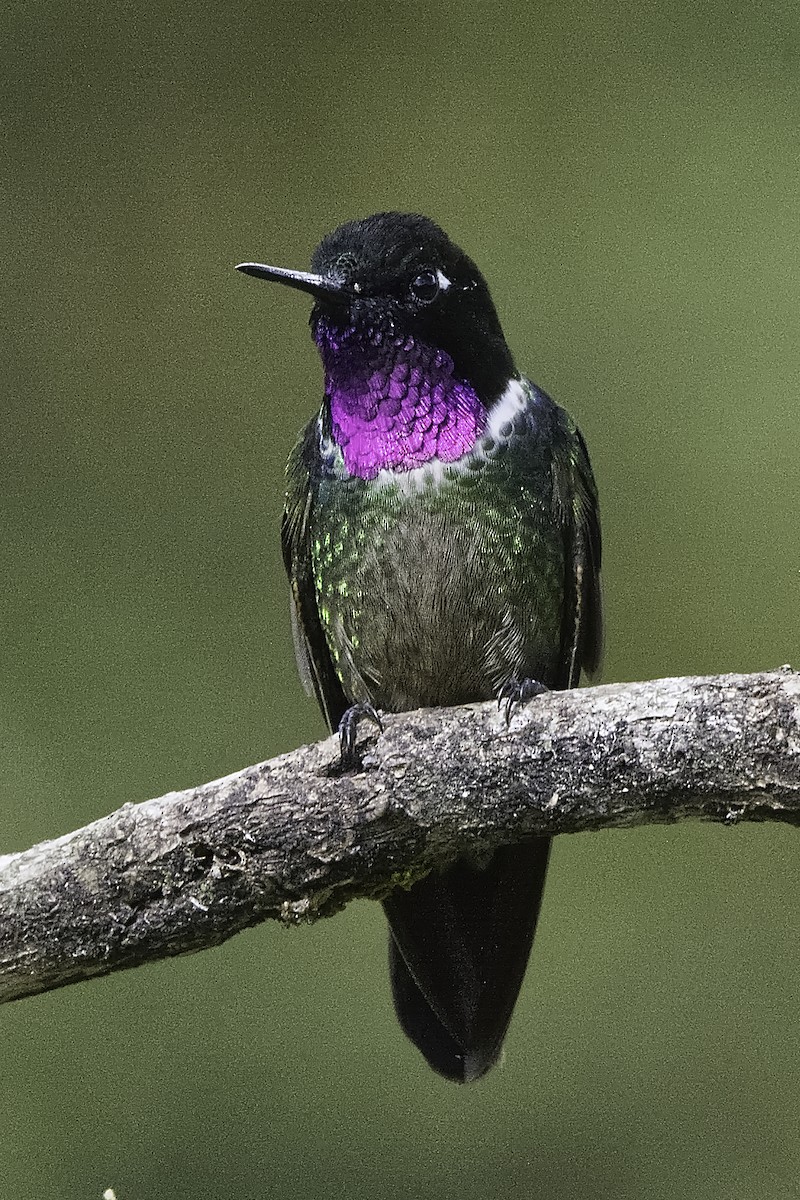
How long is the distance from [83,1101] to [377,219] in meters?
1.56

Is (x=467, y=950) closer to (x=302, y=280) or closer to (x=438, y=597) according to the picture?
(x=438, y=597)

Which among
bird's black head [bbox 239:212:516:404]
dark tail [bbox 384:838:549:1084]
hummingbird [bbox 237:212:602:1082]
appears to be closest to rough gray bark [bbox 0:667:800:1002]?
hummingbird [bbox 237:212:602:1082]

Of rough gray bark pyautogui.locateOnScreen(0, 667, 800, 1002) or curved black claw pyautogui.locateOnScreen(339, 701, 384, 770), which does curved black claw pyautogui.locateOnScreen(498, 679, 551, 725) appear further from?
curved black claw pyautogui.locateOnScreen(339, 701, 384, 770)

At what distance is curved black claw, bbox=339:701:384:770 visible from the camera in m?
1.45

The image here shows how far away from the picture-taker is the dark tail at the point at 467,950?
1.86 meters

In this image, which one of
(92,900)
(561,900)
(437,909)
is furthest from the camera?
(561,900)

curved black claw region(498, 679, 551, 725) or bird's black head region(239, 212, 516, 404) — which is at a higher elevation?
bird's black head region(239, 212, 516, 404)

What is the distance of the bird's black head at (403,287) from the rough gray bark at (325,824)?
538mm

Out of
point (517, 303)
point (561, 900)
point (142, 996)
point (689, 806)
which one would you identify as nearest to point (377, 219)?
point (517, 303)

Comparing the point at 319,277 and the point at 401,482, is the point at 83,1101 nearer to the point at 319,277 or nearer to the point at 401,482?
the point at 401,482

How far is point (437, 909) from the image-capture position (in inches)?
74.0

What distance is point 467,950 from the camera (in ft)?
6.16

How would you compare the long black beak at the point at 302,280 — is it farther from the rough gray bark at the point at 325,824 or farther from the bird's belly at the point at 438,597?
the rough gray bark at the point at 325,824

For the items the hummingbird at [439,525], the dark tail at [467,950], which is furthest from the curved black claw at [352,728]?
Result: the dark tail at [467,950]
